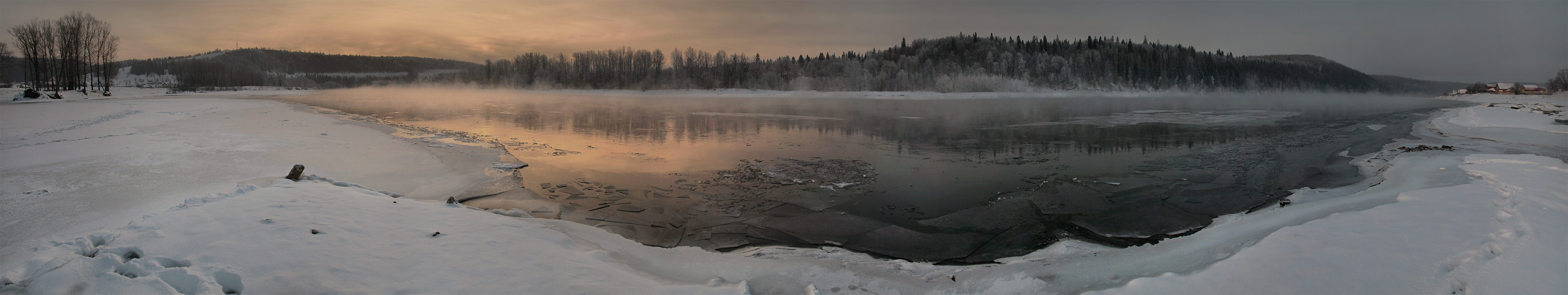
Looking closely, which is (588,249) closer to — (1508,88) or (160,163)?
(160,163)

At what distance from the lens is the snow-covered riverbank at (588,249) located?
321cm

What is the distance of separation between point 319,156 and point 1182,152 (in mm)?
15223

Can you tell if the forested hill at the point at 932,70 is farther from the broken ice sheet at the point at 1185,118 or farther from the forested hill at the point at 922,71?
the broken ice sheet at the point at 1185,118

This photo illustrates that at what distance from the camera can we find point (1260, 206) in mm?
6809

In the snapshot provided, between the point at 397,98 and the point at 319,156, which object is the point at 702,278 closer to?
the point at 319,156

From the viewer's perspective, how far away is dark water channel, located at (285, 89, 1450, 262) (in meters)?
5.74

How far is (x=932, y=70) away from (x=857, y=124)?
71.1 meters

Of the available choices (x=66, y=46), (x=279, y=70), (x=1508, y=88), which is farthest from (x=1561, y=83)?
(x=279, y=70)

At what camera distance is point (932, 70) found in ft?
286

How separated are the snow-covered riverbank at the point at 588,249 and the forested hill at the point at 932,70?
6897cm

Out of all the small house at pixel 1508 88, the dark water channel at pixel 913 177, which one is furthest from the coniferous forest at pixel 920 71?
the dark water channel at pixel 913 177

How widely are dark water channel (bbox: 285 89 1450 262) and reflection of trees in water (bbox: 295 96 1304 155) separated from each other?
150 mm

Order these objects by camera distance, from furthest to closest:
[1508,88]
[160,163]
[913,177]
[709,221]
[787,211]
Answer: [1508,88] < [913,177] < [160,163] < [787,211] < [709,221]

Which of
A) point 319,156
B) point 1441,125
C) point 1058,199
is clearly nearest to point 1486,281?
point 1058,199
